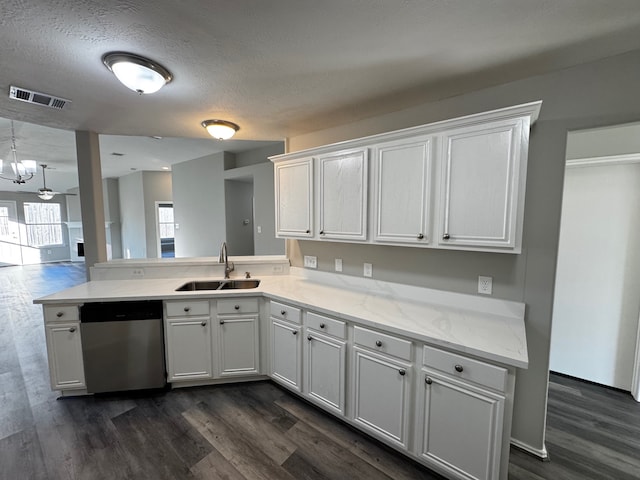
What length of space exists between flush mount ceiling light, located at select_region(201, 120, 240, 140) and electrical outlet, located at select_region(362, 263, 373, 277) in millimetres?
1865

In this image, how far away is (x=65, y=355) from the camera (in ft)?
7.55

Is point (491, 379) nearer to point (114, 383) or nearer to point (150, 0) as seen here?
point (150, 0)

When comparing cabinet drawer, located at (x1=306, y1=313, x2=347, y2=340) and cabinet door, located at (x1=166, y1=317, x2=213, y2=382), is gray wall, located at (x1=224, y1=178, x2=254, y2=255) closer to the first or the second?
cabinet door, located at (x1=166, y1=317, x2=213, y2=382)

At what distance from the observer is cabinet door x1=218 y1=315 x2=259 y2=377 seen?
8.05 ft

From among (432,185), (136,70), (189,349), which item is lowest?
(189,349)

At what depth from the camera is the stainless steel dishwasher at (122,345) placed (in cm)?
228

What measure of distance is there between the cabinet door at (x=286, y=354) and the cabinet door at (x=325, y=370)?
0.09m

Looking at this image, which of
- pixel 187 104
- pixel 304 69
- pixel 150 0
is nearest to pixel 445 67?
pixel 304 69

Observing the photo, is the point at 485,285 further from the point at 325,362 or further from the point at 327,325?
the point at 325,362

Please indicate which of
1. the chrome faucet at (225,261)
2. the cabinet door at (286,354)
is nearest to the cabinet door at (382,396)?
the cabinet door at (286,354)

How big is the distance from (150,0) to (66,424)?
9.43 ft

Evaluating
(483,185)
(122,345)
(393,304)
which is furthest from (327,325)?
(122,345)

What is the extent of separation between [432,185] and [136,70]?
1958mm

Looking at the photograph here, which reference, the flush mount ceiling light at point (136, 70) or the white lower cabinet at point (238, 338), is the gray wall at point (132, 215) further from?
the flush mount ceiling light at point (136, 70)
